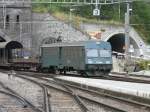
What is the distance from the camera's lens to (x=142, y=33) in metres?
102

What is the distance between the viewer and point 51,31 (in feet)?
269

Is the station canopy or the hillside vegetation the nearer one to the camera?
the station canopy

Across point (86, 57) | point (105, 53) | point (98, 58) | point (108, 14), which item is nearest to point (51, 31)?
point (108, 14)

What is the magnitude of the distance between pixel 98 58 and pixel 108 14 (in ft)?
199

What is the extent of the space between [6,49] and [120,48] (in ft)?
124

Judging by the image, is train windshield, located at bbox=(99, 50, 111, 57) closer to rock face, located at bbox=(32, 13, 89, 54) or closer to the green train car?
the green train car

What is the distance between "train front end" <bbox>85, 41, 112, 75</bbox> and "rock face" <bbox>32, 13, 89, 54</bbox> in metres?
35.7

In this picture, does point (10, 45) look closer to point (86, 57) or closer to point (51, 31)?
point (51, 31)

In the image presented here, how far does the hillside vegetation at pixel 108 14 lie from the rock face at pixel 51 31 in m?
1.42

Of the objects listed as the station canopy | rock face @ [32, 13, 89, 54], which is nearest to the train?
the station canopy

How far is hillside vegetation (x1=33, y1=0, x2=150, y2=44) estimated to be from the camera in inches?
3374

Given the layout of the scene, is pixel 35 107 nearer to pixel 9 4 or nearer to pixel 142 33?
pixel 9 4

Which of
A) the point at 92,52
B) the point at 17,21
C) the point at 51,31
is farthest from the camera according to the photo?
the point at 17,21

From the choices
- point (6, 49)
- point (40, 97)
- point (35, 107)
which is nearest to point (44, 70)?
point (6, 49)
